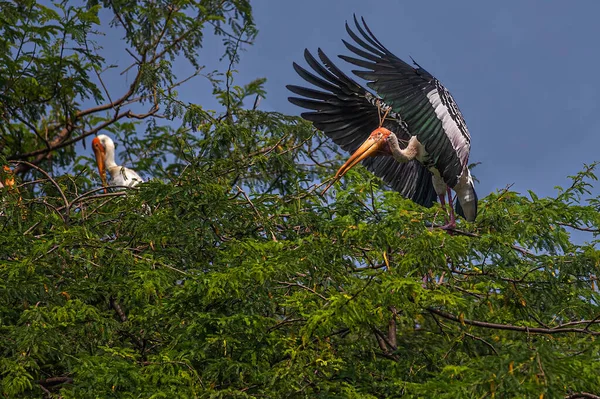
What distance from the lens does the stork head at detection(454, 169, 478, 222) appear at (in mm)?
6966

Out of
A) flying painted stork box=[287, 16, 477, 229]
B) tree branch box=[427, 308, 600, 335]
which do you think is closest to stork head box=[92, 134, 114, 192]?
flying painted stork box=[287, 16, 477, 229]

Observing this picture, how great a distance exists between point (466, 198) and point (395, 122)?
2.67ft

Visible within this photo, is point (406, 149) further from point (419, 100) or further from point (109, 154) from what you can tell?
point (109, 154)

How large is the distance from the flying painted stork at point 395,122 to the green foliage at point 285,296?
0.55 meters

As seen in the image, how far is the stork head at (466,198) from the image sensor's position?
6966 mm

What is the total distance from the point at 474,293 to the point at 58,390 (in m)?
2.29

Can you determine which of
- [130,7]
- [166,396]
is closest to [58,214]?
[166,396]

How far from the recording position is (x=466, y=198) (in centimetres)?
707

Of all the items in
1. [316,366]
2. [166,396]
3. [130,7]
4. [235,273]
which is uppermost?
[130,7]

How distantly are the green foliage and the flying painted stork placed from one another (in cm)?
55

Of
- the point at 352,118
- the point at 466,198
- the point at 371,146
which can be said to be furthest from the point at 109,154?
the point at 466,198

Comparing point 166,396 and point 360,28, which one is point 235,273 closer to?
point 166,396

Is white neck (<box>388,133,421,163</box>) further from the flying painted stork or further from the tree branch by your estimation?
the tree branch

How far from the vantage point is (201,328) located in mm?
4699
